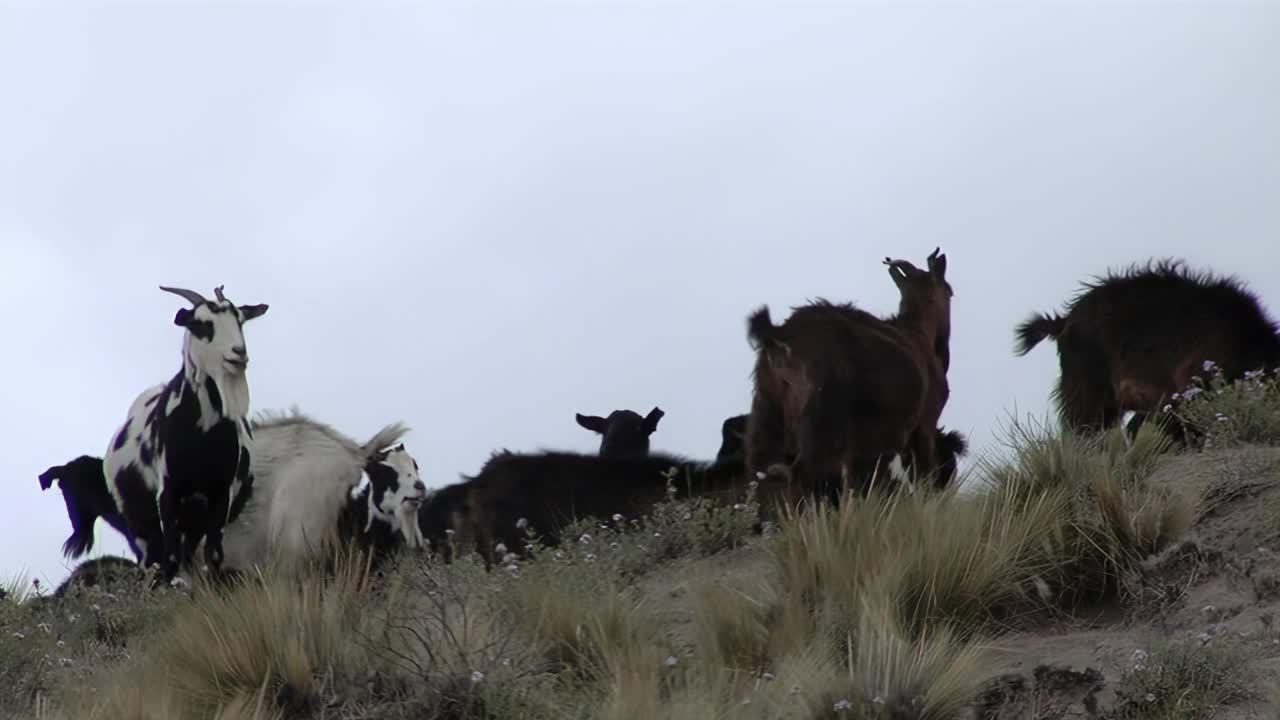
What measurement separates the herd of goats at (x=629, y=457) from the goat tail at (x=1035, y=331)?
9 cm

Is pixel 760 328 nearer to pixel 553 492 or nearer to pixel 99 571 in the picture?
pixel 553 492

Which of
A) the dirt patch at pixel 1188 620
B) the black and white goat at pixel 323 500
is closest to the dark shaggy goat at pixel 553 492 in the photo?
the black and white goat at pixel 323 500

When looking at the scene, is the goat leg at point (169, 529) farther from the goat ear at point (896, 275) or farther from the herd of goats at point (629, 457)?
the goat ear at point (896, 275)

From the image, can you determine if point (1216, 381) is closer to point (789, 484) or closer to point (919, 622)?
point (789, 484)

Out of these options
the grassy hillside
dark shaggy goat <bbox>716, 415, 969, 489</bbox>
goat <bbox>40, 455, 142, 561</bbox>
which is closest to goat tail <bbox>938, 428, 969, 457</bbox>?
dark shaggy goat <bbox>716, 415, 969, 489</bbox>

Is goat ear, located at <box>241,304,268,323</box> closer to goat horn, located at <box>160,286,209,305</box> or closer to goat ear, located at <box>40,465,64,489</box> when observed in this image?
goat horn, located at <box>160,286,209,305</box>

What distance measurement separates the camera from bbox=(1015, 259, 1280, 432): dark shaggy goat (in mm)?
13398

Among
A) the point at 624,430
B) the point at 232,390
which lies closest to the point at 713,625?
the point at 232,390

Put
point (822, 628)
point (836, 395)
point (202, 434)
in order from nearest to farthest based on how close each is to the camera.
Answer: point (822, 628) → point (836, 395) → point (202, 434)

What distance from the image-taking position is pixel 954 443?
45.2 feet

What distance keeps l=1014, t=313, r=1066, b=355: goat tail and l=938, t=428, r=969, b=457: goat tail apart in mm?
1243

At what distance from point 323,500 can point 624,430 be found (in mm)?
5192

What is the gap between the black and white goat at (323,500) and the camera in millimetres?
11344

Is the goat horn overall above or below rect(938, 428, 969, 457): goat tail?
above
